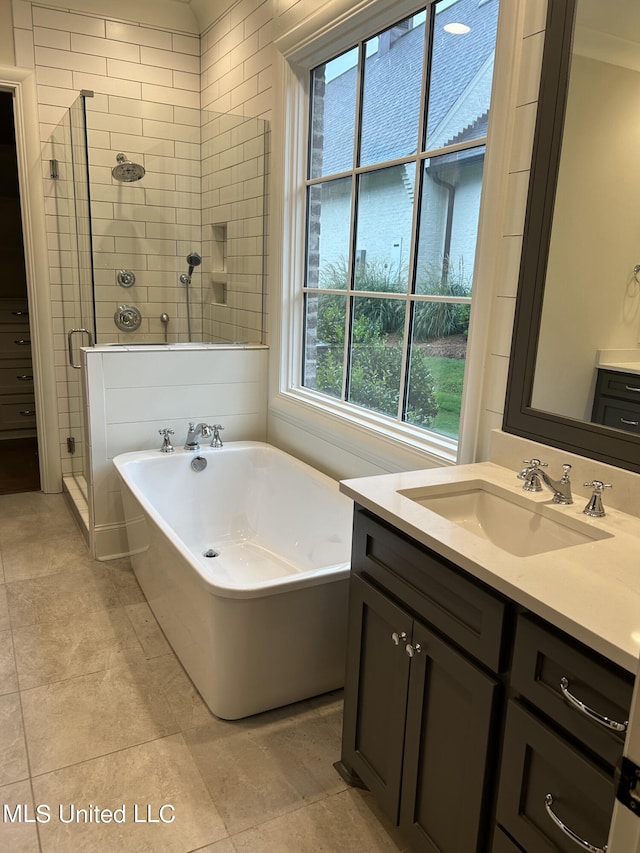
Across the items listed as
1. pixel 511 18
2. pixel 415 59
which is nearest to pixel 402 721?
pixel 511 18

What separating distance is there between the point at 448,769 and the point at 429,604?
13.5 inches

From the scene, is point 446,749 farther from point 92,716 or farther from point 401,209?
point 401,209

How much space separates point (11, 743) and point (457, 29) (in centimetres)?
A: 273

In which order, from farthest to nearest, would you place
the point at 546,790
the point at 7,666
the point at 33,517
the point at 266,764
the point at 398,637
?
the point at 33,517 < the point at 7,666 < the point at 266,764 < the point at 398,637 < the point at 546,790

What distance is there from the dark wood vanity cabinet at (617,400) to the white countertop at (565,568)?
202 mm

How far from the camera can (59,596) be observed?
2.76 meters

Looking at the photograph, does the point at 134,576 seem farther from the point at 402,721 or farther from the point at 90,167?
the point at 90,167

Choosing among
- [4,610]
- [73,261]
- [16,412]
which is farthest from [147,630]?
[16,412]

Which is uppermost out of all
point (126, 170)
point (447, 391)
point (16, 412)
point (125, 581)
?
point (126, 170)

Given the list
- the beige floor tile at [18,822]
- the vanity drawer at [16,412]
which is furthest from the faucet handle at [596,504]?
the vanity drawer at [16,412]

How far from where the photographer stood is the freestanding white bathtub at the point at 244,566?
1924 mm

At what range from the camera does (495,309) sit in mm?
1890

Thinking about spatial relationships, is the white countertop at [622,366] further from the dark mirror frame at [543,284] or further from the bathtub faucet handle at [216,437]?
the bathtub faucet handle at [216,437]

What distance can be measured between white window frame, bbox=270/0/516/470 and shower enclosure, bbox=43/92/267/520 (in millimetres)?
250
